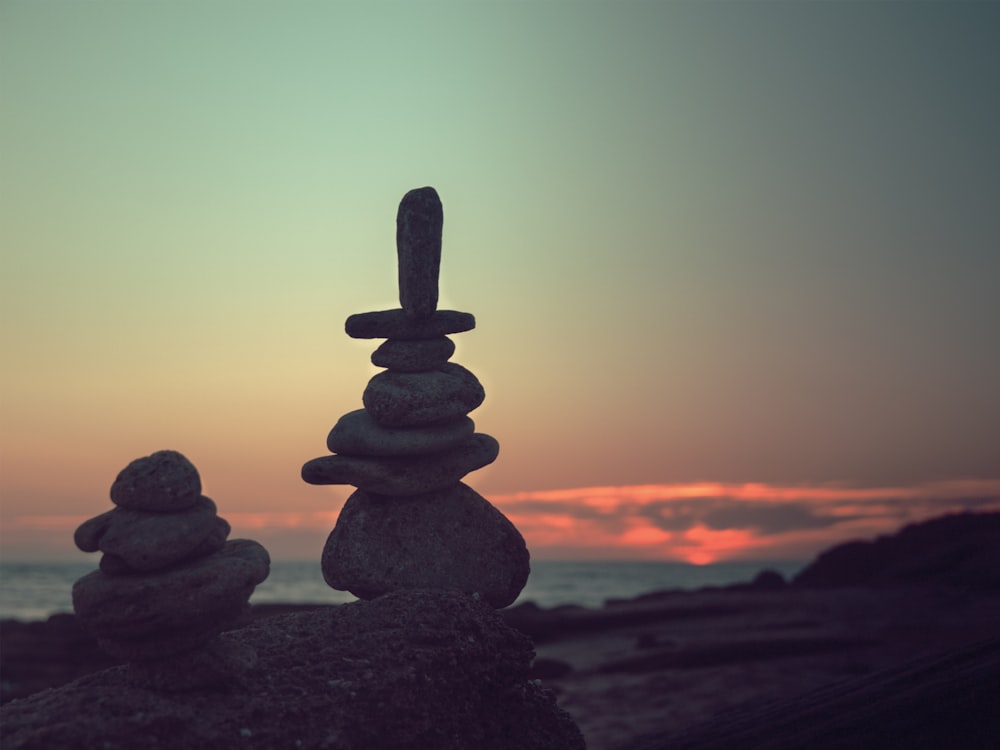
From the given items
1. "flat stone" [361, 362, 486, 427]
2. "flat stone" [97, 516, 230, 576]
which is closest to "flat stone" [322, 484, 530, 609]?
"flat stone" [361, 362, 486, 427]

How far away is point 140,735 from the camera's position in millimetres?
7320

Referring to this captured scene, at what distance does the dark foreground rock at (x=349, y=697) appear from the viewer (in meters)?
7.44

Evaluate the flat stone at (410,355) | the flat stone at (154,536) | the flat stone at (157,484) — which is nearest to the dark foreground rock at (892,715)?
the flat stone at (410,355)

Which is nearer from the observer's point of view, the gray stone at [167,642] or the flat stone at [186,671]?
the gray stone at [167,642]

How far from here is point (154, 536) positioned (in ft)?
24.7

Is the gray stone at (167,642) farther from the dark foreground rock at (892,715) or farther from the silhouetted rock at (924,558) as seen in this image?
the silhouetted rock at (924,558)

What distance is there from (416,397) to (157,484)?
145 inches

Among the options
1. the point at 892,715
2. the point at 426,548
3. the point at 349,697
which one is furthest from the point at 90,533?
the point at 892,715

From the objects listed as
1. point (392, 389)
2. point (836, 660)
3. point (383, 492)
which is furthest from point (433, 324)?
point (836, 660)

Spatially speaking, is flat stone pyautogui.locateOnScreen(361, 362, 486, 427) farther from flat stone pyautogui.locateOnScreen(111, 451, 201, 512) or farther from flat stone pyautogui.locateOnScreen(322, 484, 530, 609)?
flat stone pyautogui.locateOnScreen(111, 451, 201, 512)

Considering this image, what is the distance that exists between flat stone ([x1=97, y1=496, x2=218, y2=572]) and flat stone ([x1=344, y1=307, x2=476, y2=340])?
12.5 ft

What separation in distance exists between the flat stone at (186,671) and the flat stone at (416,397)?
3.55 meters

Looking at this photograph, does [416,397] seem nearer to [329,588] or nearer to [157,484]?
[157,484]

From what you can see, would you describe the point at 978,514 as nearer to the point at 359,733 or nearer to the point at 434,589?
the point at 434,589
